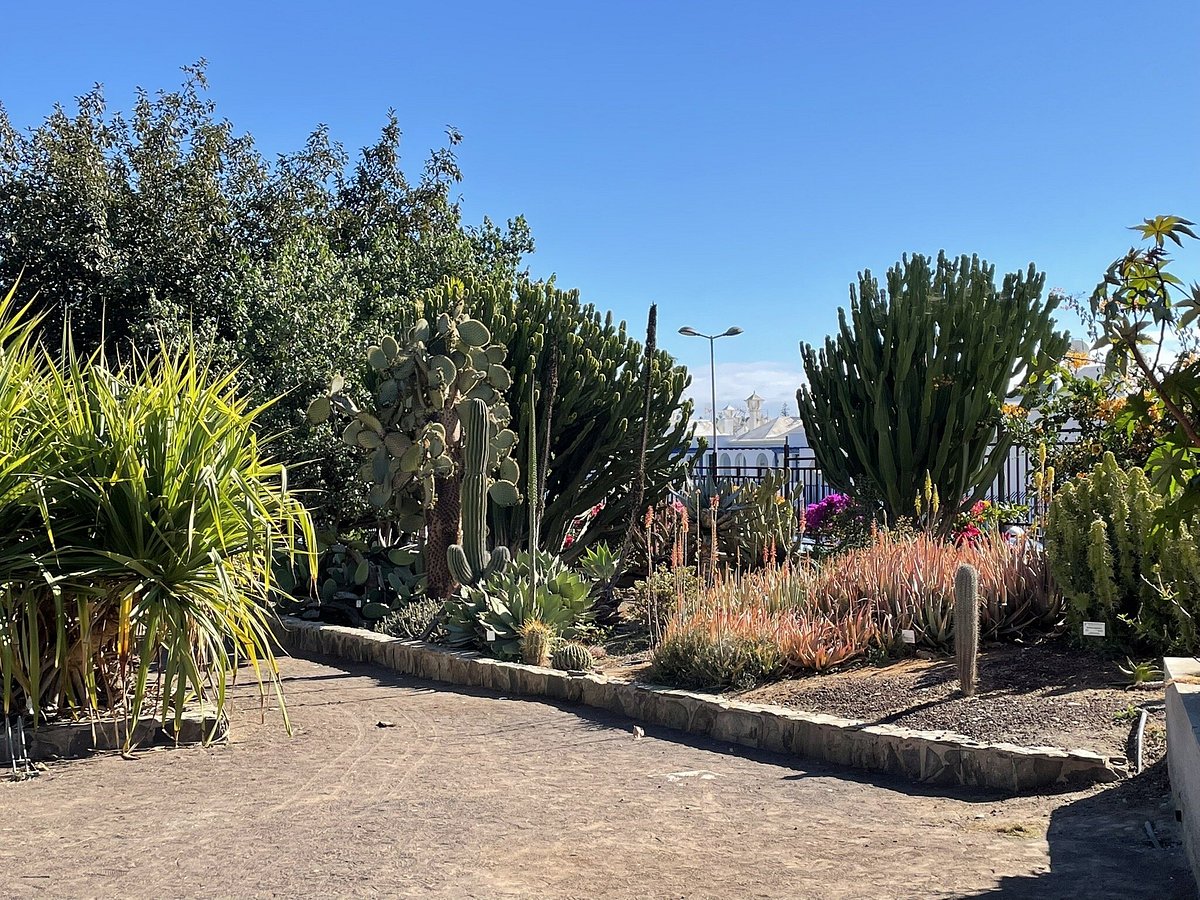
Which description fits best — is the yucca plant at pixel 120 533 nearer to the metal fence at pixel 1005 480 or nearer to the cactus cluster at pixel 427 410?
the cactus cluster at pixel 427 410

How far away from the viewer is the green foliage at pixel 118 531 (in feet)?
18.8

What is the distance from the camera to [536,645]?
8281mm

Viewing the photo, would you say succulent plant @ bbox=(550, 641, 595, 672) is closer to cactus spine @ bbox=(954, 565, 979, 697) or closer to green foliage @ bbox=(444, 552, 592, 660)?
green foliage @ bbox=(444, 552, 592, 660)

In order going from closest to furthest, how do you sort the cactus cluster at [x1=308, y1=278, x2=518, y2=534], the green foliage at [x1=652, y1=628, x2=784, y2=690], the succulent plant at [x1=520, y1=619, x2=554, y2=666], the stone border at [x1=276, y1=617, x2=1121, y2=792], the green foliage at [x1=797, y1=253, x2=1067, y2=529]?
1. the stone border at [x1=276, y1=617, x2=1121, y2=792]
2. the green foliage at [x1=652, y1=628, x2=784, y2=690]
3. the succulent plant at [x1=520, y1=619, x2=554, y2=666]
4. the cactus cluster at [x1=308, y1=278, x2=518, y2=534]
5. the green foliage at [x1=797, y1=253, x2=1067, y2=529]

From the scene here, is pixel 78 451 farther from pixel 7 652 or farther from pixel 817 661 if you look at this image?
pixel 817 661

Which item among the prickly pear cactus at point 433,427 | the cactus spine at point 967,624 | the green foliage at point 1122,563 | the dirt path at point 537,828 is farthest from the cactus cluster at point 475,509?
the green foliage at point 1122,563

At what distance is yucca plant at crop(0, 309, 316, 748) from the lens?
18.8 feet

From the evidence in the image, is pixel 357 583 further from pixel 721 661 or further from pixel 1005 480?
pixel 1005 480

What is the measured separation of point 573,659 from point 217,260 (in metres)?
10.3

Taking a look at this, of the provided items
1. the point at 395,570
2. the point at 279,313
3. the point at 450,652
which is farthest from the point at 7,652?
the point at 279,313

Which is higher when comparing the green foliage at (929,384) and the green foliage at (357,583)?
the green foliage at (929,384)

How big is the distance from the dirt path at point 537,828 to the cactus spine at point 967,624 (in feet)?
3.50

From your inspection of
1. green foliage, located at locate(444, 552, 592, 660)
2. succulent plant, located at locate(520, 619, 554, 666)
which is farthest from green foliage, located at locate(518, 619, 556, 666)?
green foliage, located at locate(444, 552, 592, 660)

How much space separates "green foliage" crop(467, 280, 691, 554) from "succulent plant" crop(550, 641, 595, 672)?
3774 millimetres
